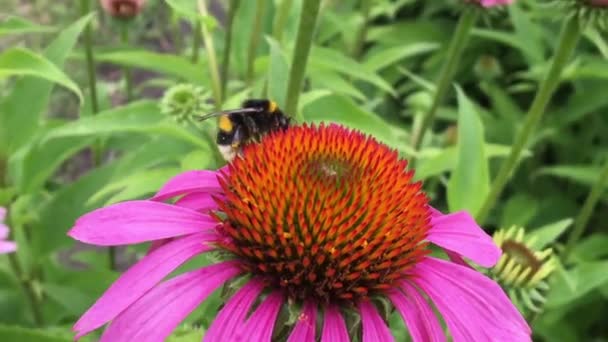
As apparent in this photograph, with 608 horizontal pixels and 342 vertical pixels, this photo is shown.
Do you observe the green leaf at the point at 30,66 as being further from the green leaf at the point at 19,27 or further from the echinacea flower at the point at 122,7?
the echinacea flower at the point at 122,7

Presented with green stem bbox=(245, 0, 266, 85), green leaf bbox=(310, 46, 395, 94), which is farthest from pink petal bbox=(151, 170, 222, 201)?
green stem bbox=(245, 0, 266, 85)

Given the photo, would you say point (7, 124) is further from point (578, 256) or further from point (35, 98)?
point (578, 256)

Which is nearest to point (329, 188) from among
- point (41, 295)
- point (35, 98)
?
point (35, 98)

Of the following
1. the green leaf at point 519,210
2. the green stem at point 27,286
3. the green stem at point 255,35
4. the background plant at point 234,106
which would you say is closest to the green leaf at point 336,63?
the background plant at point 234,106

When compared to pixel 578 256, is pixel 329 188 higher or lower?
higher

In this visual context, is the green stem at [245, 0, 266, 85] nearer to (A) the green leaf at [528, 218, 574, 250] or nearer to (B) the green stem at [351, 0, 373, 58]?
(B) the green stem at [351, 0, 373, 58]
